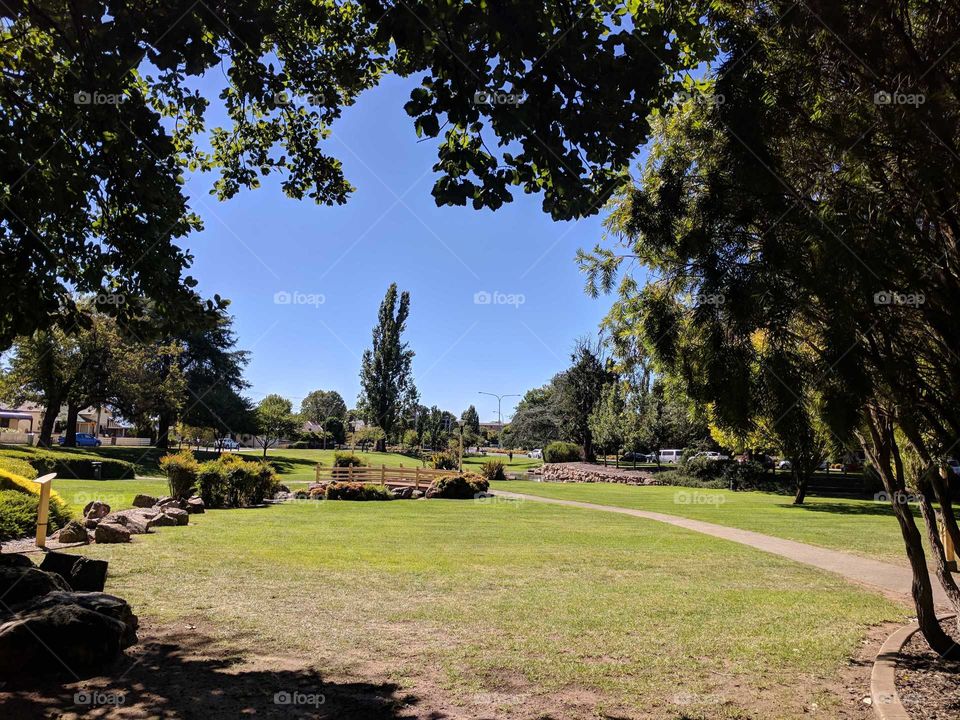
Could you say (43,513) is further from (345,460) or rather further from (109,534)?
(345,460)

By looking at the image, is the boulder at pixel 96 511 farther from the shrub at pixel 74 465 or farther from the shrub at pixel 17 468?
the shrub at pixel 74 465

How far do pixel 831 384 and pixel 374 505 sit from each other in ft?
65.6

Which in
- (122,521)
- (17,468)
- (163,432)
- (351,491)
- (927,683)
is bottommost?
(351,491)

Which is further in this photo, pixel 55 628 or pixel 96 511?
pixel 96 511

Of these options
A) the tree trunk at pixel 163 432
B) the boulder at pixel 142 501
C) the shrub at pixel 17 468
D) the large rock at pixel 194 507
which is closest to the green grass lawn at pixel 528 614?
the boulder at pixel 142 501

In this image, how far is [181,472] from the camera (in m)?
18.0

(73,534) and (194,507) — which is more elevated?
(73,534)

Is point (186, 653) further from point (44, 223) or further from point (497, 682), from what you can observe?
point (44, 223)

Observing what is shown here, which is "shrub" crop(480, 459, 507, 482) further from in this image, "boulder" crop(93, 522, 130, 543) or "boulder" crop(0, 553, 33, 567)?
"boulder" crop(0, 553, 33, 567)

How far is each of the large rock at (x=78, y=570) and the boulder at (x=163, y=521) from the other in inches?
268

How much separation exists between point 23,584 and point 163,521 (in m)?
8.28

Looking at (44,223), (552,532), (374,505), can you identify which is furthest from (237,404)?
(44,223)

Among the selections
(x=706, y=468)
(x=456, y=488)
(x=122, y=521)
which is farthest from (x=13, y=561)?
(x=706, y=468)

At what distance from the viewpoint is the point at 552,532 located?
15.2 metres
